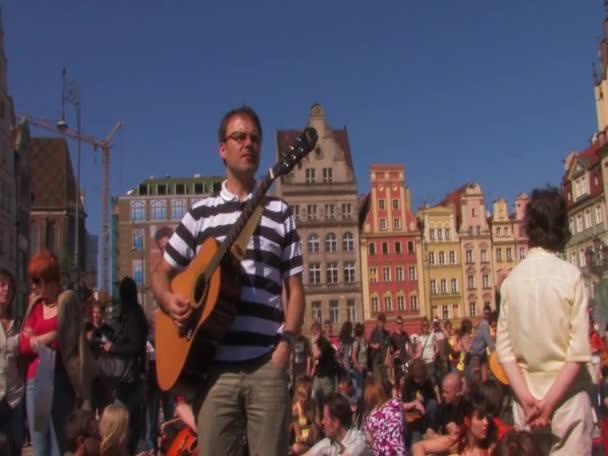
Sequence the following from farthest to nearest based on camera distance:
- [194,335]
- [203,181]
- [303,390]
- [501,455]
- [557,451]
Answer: [203,181]
[303,390]
[501,455]
[557,451]
[194,335]

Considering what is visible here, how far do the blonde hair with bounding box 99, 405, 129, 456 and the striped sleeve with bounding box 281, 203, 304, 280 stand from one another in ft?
7.82

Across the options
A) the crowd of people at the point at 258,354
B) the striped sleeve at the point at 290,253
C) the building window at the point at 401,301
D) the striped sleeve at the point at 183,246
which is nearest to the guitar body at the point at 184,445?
the crowd of people at the point at 258,354

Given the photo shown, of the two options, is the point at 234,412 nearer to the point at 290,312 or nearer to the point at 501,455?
the point at 290,312

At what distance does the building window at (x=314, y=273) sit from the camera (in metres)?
63.2

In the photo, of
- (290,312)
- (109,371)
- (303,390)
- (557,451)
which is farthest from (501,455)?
(303,390)

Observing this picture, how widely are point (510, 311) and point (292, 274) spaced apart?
3.52 ft

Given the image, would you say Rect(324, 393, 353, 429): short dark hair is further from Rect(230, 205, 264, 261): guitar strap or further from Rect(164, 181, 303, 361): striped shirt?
Rect(230, 205, 264, 261): guitar strap

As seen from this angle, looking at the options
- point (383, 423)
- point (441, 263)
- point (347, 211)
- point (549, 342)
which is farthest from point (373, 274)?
point (549, 342)

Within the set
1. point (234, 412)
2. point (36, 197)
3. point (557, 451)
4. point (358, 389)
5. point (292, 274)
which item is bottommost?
point (358, 389)

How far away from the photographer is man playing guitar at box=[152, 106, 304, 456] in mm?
3266

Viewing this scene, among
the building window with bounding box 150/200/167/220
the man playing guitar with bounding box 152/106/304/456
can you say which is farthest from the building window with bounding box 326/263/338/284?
the man playing guitar with bounding box 152/106/304/456

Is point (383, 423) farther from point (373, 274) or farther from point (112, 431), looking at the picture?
point (373, 274)

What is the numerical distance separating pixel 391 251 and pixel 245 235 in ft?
201

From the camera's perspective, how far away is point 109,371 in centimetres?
748
